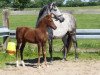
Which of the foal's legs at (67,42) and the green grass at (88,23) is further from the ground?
the foal's legs at (67,42)

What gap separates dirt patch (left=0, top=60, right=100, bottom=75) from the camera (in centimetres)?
957

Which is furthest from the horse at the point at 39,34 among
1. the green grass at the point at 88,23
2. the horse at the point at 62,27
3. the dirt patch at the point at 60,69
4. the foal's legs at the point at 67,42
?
the green grass at the point at 88,23

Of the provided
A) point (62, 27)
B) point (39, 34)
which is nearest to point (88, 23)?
point (62, 27)

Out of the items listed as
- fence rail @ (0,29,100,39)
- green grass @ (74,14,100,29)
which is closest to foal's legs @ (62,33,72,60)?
fence rail @ (0,29,100,39)

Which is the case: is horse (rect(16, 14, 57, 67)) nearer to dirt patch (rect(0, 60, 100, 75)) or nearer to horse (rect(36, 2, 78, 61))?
dirt patch (rect(0, 60, 100, 75))

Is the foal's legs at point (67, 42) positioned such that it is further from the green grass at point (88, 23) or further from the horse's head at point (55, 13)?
the green grass at point (88, 23)

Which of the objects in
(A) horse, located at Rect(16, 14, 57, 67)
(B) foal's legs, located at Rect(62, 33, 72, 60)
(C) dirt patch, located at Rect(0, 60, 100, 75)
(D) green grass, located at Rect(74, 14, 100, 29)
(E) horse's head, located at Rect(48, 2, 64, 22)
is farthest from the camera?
(D) green grass, located at Rect(74, 14, 100, 29)

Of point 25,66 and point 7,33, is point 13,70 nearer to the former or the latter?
point 25,66

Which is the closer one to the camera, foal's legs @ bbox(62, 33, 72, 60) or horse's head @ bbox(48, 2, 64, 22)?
horse's head @ bbox(48, 2, 64, 22)

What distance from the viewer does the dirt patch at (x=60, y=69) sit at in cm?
957

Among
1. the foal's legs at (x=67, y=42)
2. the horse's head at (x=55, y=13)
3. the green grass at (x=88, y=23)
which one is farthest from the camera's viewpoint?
the green grass at (x=88, y=23)

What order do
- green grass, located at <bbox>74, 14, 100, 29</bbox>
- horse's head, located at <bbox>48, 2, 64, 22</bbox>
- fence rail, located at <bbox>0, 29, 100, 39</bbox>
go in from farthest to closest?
green grass, located at <bbox>74, 14, 100, 29</bbox>, fence rail, located at <bbox>0, 29, 100, 39</bbox>, horse's head, located at <bbox>48, 2, 64, 22</bbox>

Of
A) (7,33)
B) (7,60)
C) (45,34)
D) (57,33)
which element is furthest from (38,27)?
(7,33)

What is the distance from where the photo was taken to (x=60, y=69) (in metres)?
10.1
